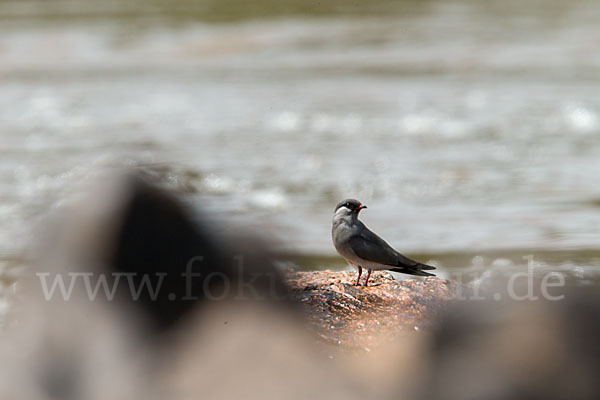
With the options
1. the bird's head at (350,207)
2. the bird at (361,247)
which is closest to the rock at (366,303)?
the bird at (361,247)

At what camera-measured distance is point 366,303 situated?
3.49 meters

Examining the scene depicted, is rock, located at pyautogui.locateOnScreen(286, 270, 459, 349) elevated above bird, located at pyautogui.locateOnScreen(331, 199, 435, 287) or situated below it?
below

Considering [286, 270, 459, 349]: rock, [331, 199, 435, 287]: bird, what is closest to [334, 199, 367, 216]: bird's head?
[331, 199, 435, 287]: bird

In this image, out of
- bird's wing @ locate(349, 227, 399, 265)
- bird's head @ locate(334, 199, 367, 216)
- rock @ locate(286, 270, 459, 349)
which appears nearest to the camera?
rock @ locate(286, 270, 459, 349)

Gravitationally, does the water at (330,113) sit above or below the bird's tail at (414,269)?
above

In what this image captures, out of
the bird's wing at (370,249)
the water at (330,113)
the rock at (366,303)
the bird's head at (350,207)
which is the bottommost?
the rock at (366,303)

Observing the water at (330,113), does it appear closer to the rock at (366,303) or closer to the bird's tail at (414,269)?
the rock at (366,303)

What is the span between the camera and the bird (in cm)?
408

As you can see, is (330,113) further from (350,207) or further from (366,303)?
(366,303)

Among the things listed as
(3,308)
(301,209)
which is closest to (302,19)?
(301,209)

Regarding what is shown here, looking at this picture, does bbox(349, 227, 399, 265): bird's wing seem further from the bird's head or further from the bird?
the bird's head

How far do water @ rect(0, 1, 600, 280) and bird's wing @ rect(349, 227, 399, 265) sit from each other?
2.28ft

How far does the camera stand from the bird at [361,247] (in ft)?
13.4

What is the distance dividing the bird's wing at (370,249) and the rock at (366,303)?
7 cm
